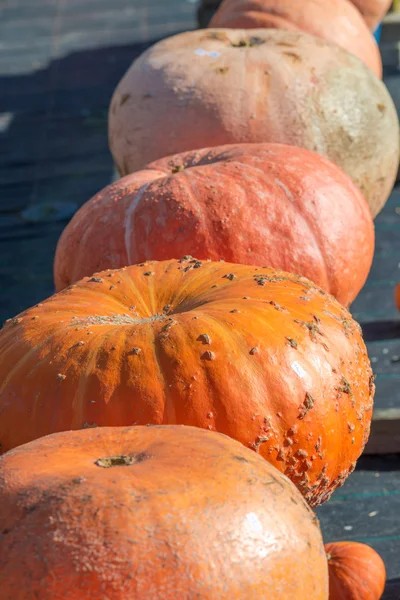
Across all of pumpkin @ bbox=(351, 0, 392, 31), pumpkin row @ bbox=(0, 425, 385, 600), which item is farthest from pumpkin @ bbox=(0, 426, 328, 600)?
pumpkin @ bbox=(351, 0, 392, 31)

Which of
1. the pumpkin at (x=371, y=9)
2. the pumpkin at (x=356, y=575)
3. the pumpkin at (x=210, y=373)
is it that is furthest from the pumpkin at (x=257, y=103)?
the pumpkin at (x=371, y=9)

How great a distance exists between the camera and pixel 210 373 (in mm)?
1827

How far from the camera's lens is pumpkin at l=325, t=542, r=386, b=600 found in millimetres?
2275

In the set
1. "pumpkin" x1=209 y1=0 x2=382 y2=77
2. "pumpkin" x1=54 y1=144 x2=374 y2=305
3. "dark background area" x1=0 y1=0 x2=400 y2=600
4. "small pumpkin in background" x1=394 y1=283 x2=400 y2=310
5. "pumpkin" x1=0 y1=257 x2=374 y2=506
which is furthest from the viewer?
"pumpkin" x1=209 y1=0 x2=382 y2=77

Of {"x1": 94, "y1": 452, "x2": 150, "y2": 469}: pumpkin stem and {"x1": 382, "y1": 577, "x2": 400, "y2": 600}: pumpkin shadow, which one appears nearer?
{"x1": 94, "y1": 452, "x2": 150, "y2": 469}: pumpkin stem

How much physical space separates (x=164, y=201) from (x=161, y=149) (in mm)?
1024

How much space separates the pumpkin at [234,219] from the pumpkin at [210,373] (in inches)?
19.6

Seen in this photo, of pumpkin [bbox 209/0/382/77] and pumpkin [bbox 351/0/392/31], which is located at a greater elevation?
pumpkin [bbox 209/0/382/77]

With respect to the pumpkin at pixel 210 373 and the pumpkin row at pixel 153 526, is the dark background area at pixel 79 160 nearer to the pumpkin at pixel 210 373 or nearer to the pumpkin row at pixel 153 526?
the pumpkin at pixel 210 373

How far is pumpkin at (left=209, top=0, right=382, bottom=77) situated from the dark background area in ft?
2.85

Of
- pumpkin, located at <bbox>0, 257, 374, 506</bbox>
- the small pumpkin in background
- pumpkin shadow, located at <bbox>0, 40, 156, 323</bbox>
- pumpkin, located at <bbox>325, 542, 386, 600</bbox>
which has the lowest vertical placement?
pumpkin shadow, located at <bbox>0, 40, 156, 323</bbox>

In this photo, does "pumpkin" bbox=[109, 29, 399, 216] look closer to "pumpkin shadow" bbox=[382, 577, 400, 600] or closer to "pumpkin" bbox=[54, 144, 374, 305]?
"pumpkin" bbox=[54, 144, 374, 305]

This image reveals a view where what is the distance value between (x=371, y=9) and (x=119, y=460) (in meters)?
4.94

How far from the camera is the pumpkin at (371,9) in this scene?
559 cm
